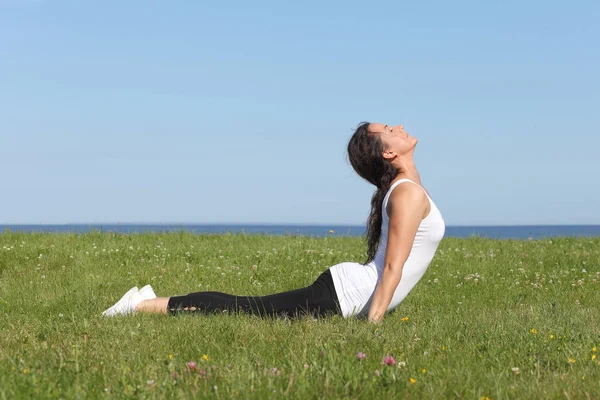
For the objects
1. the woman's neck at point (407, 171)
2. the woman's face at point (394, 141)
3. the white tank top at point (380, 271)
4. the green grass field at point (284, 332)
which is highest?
the woman's face at point (394, 141)

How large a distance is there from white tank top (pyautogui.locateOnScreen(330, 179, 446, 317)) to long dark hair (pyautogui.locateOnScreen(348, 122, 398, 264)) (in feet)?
0.79

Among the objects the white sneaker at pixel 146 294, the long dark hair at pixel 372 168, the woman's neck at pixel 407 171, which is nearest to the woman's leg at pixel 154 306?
the white sneaker at pixel 146 294

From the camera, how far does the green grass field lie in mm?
4633

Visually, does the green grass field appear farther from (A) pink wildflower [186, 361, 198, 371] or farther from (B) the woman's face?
(B) the woman's face

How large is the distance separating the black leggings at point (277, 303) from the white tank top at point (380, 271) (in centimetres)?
13

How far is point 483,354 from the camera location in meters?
6.04

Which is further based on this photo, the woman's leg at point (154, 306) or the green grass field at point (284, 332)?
the woman's leg at point (154, 306)

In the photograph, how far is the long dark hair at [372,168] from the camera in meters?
7.57

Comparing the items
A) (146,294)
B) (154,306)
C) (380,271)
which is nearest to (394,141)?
(380,271)

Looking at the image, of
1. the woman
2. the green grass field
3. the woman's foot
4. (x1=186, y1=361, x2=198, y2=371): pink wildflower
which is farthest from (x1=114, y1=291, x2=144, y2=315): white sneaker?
(x1=186, y1=361, x2=198, y2=371): pink wildflower

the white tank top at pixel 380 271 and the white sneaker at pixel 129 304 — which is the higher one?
the white tank top at pixel 380 271

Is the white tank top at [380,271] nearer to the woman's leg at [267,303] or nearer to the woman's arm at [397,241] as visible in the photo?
the woman's leg at [267,303]

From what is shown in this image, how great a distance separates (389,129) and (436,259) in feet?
22.5

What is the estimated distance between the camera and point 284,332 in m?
6.89
